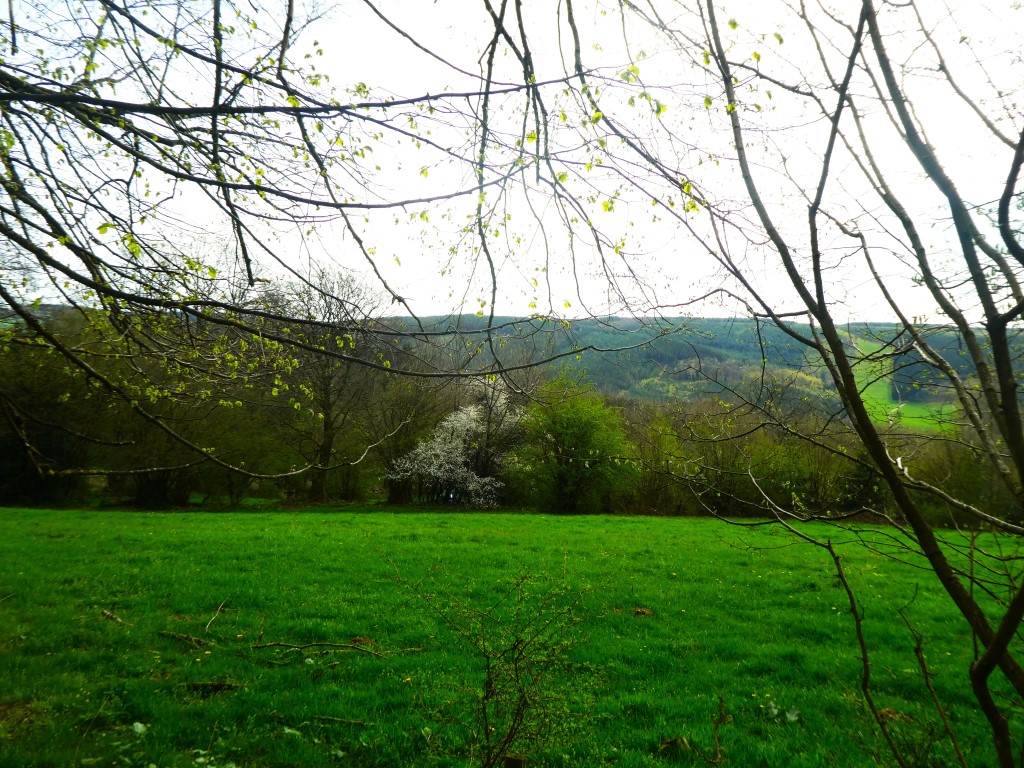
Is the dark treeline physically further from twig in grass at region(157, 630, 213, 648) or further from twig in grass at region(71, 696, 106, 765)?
twig in grass at region(157, 630, 213, 648)

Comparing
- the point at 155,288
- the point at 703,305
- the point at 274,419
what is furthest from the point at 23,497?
the point at 703,305

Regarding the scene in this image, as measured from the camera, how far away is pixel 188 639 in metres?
5.66

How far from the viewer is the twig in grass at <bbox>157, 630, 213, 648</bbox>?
18.4 feet

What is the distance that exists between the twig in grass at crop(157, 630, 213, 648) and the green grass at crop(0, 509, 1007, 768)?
6 cm

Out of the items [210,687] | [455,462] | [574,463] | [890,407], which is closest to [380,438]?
[210,687]

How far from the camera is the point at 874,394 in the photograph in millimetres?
2678

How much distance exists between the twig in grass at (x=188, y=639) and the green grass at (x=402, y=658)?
6cm

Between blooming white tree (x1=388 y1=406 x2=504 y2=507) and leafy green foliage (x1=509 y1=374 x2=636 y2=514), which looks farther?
blooming white tree (x1=388 y1=406 x2=504 y2=507)

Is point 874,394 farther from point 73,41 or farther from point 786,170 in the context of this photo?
point 73,41

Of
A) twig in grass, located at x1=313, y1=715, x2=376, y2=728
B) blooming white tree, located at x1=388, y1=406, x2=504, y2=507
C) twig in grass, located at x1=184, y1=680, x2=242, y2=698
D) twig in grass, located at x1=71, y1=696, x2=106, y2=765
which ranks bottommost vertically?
blooming white tree, located at x1=388, y1=406, x2=504, y2=507

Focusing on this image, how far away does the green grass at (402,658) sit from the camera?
3.87m

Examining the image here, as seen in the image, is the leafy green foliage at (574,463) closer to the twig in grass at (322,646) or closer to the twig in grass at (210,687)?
the twig in grass at (322,646)

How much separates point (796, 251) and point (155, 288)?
3.89 meters

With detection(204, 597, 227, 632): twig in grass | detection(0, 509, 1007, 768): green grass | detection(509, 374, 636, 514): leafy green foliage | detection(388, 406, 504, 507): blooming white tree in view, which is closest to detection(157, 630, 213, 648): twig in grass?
detection(0, 509, 1007, 768): green grass
